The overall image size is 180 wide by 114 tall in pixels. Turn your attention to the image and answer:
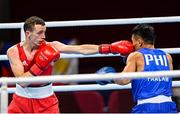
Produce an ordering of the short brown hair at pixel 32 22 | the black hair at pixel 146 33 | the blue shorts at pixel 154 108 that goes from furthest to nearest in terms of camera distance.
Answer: the short brown hair at pixel 32 22
the black hair at pixel 146 33
the blue shorts at pixel 154 108

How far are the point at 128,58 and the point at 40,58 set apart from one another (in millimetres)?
546

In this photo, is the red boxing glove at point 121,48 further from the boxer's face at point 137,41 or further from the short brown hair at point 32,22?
the short brown hair at point 32,22

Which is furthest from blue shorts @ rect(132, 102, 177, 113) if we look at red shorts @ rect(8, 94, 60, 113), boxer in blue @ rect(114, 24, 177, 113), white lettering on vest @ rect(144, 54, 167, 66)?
red shorts @ rect(8, 94, 60, 113)

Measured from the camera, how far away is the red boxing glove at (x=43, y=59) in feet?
14.4

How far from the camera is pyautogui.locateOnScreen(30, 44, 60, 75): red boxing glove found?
4375 mm

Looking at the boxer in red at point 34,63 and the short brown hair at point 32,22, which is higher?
the short brown hair at point 32,22

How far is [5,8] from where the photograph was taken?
9.02 m

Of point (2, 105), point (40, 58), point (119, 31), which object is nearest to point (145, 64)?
point (40, 58)

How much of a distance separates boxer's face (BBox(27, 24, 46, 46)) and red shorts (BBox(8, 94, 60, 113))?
37 cm

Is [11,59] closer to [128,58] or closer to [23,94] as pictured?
[23,94]

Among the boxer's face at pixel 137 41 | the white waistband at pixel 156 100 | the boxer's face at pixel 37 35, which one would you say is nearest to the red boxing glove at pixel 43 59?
the boxer's face at pixel 37 35

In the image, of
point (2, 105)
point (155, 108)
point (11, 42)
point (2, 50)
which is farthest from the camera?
point (11, 42)

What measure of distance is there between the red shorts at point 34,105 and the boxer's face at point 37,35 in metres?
0.37

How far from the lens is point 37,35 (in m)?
4.58
